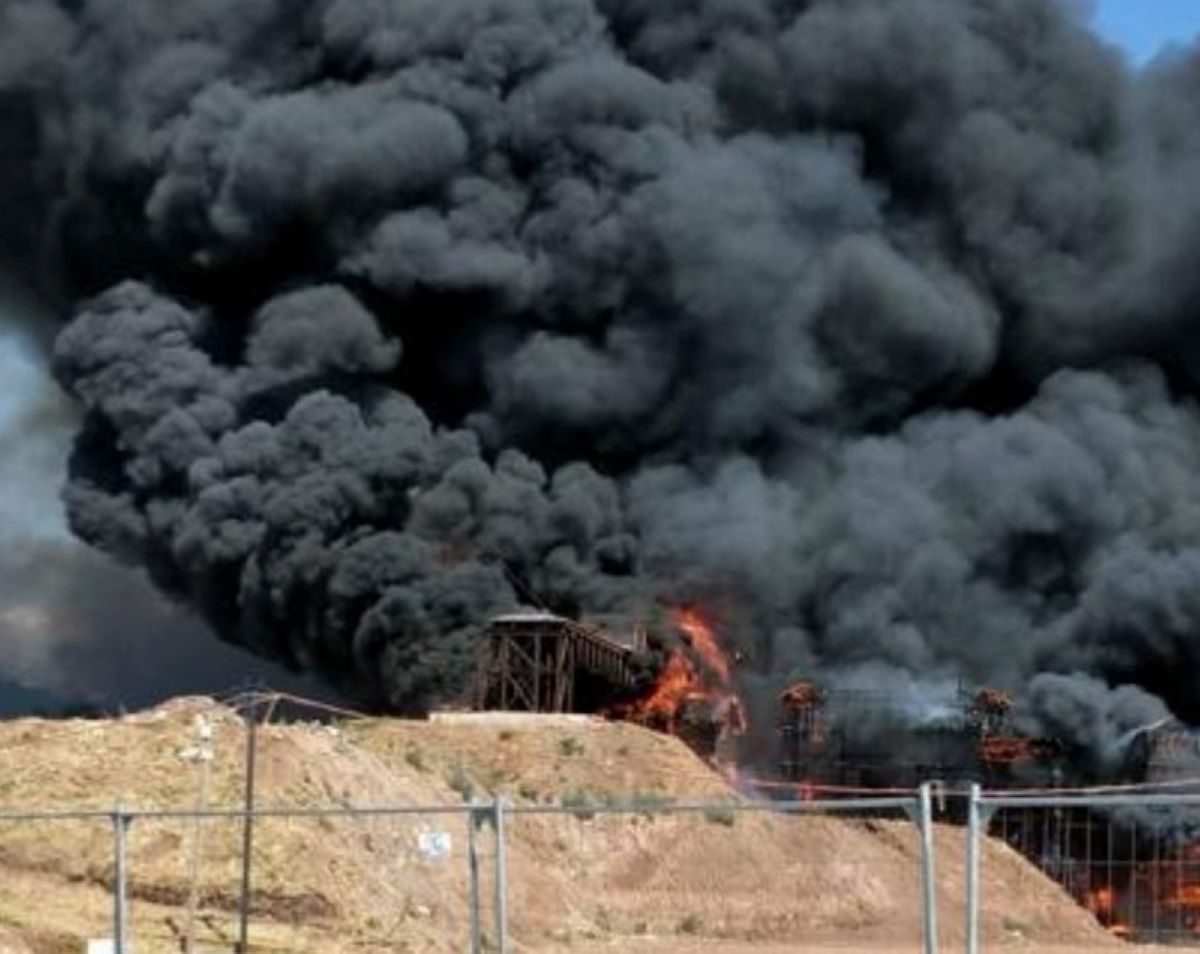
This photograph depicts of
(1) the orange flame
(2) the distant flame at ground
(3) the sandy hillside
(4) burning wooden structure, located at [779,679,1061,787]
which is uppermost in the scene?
(1) the orange flame

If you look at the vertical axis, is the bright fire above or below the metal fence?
above

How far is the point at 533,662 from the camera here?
2638 inches

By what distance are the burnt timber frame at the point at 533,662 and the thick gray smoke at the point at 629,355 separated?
219 cm

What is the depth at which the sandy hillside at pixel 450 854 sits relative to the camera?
3319 centimetres

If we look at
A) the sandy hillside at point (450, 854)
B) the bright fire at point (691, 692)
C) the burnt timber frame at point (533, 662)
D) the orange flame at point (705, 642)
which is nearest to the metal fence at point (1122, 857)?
the sandy hillside at point (450, 854)

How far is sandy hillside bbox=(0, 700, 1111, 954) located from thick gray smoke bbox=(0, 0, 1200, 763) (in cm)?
1424

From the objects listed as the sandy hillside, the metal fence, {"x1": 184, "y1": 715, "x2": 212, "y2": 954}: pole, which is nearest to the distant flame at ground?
the metal fence

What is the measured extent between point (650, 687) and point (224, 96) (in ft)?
81.9

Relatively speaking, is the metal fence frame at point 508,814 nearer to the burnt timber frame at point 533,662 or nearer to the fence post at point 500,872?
the fence post at point 500,872

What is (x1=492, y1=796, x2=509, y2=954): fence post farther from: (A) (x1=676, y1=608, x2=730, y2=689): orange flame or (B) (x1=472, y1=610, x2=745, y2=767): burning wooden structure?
(A) (x1=676, y1=608, x2=730, y2=689): orange flame

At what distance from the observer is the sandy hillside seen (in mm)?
33188

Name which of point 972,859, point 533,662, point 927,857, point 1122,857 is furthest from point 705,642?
point 972,859

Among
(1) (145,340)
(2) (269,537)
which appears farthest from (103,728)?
(1) (145,340)

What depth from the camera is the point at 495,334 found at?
76688 mm
